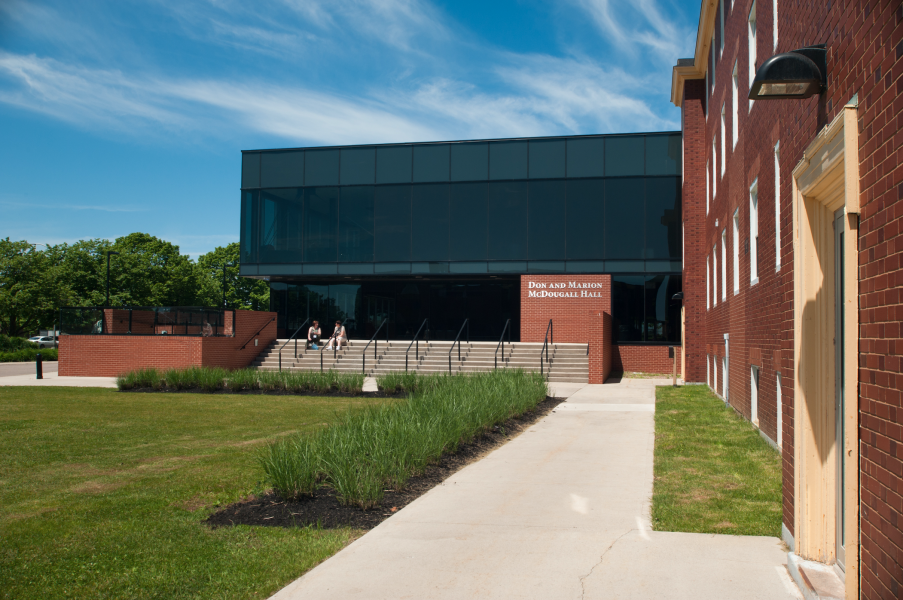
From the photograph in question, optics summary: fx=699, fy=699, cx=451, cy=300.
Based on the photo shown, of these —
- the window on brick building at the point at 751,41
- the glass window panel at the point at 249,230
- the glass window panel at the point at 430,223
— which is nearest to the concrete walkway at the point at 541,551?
the window on brick building at the point at 751,41

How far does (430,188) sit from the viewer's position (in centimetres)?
3203

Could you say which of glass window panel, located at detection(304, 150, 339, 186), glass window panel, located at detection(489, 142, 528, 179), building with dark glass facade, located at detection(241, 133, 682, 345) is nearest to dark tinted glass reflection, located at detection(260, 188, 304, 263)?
building with dark glass facade, located at detection(241, 133, 682, 345)

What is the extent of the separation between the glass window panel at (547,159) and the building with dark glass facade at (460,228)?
0.15 ft

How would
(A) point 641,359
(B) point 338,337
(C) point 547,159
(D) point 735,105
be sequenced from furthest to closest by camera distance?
(C) point 547,159
(A) point 641,359
(B) point 338,337
(D) point 735,105

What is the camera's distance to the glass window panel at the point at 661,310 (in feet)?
93.8

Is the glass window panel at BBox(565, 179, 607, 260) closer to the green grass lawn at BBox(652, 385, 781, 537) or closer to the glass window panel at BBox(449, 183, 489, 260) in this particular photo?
the glass window panel at BBox(449, 183, 489, 260)

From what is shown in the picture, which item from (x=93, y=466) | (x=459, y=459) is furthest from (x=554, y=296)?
(x=93, y=466)

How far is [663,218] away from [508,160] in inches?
284

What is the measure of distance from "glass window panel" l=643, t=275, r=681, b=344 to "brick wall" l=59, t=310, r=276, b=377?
16446 mm

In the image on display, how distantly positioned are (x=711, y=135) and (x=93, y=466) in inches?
714

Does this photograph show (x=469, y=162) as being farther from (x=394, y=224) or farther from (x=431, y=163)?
(x=394, y=224)

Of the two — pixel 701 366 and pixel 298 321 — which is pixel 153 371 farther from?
pixel 701 366

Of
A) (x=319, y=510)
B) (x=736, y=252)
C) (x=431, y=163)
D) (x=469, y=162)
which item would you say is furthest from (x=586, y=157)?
(x=319, y=510)

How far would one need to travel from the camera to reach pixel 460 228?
31672mm
